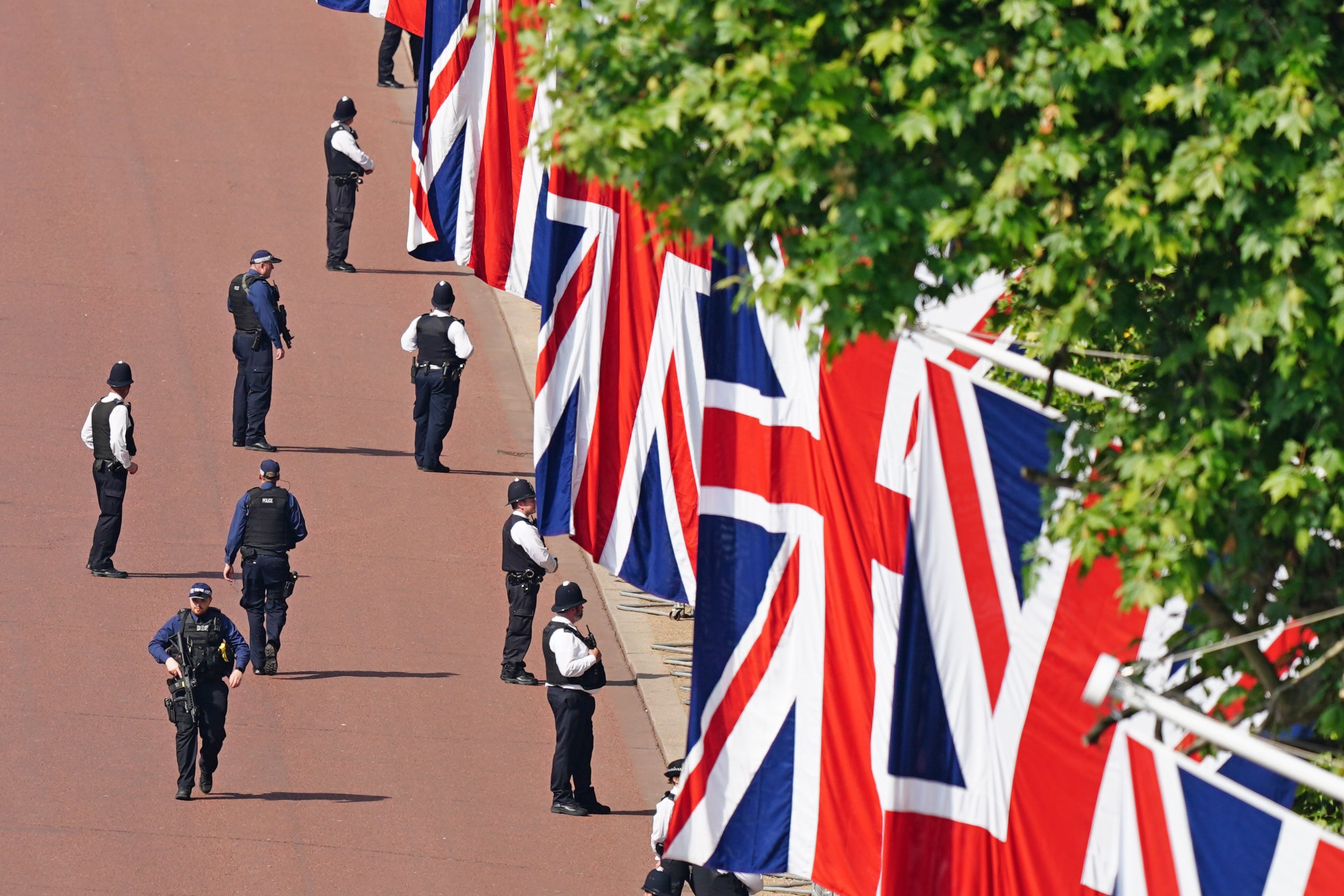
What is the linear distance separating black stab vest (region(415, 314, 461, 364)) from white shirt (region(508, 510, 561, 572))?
3699 mm

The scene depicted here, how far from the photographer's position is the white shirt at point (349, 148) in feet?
76.8

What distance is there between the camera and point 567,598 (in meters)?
14.8

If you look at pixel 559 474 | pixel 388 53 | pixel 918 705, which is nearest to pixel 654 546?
pixel 559 474

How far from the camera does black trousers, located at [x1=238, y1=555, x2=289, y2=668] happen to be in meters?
15.9

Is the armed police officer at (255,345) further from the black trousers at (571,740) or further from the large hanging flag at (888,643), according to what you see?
the large hanging flag at (888,643)

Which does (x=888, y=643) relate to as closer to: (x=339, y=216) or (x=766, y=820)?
(x=766, y=820)

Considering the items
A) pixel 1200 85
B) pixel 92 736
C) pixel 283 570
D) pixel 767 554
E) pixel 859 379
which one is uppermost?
pixel 1200 85

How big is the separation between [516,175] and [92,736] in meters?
5.40

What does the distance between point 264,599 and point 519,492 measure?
7.60 feet

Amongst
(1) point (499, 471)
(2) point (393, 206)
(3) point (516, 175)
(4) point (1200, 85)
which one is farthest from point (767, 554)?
(2) point (393, 206)

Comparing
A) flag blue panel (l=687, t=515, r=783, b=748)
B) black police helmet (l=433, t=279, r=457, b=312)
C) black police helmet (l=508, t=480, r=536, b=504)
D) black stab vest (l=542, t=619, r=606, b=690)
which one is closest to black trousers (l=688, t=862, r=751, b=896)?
black stab vest (l=542, t=619, r=606, b=690)

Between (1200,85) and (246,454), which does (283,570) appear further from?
(1200,85)

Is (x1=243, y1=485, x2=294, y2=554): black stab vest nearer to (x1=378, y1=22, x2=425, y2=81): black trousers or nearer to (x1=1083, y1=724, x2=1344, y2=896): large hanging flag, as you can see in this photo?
(x1=1083, y1=724, x2=1344, y2=896): large hanging flag

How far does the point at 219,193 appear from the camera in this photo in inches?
1021
